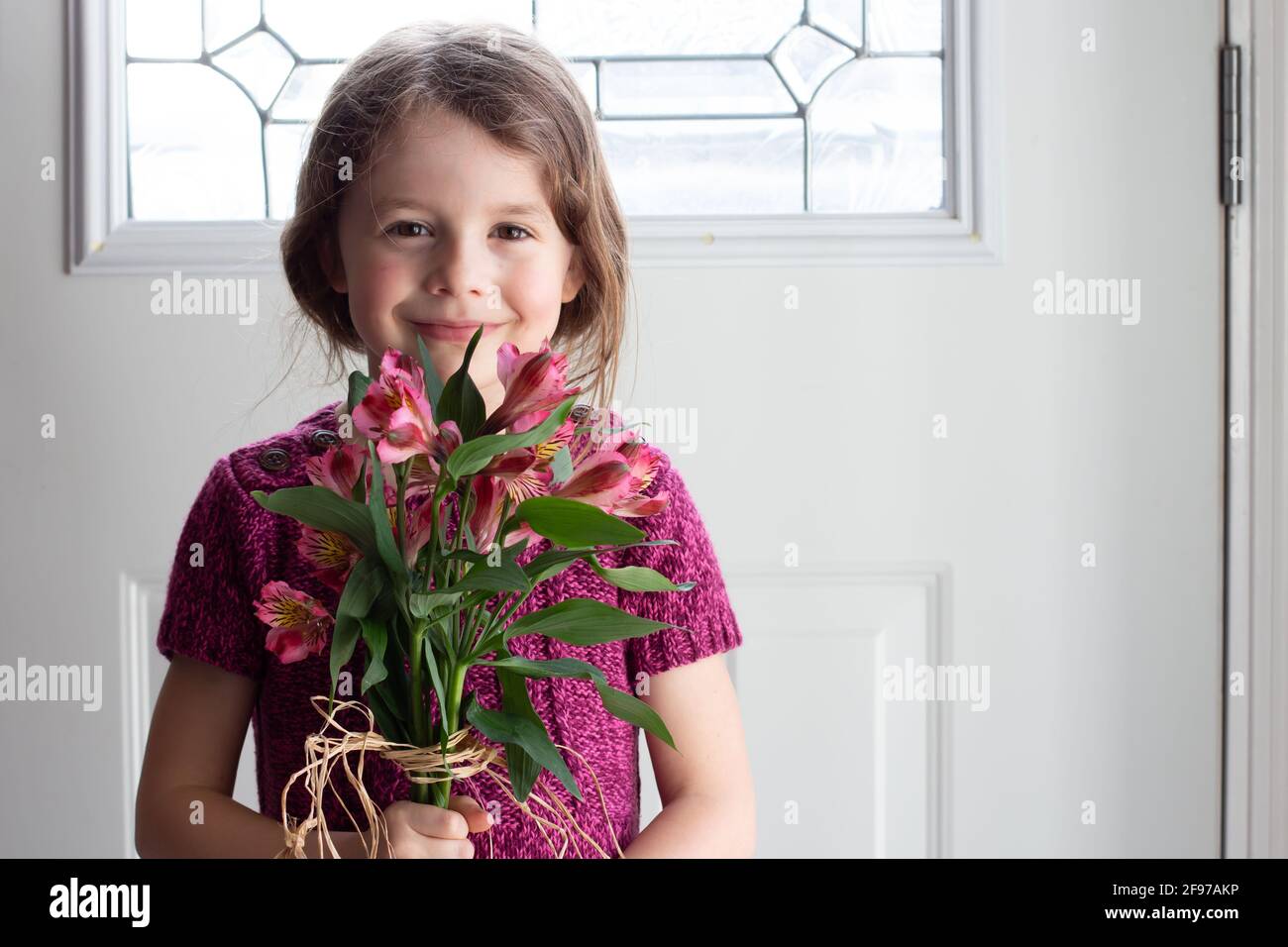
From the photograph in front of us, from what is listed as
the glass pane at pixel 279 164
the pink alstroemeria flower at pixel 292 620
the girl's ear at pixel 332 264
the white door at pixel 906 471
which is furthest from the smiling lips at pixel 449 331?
the glass pane at pixel 279 164

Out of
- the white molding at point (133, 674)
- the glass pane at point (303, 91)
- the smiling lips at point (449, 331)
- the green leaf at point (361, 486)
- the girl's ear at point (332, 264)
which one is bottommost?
the white molding at point (133, 674)

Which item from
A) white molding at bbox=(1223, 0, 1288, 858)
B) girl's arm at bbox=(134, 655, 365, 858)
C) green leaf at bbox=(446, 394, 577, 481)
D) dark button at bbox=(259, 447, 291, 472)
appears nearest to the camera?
green leaf at bbox=(446, 394, 577, 481)

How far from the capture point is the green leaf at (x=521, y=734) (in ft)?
1.49

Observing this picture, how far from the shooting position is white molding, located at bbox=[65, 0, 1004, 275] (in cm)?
105

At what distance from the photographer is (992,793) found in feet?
3.58

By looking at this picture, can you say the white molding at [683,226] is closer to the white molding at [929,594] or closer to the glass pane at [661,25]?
the glass pane at [661,25]

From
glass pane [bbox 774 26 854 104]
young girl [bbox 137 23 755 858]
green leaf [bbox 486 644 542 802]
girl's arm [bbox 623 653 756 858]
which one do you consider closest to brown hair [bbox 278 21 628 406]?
young girl [bbox 137 23 755 858]

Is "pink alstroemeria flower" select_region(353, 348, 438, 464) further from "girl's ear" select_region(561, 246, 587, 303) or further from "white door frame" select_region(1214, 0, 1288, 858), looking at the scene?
"white door frame" select_region(1214, 0, 1288, 858)

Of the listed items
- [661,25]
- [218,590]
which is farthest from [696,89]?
[218,590]

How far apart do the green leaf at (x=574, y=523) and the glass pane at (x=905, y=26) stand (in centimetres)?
83

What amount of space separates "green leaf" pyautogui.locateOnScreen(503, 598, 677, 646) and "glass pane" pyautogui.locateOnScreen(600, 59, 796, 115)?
746mm

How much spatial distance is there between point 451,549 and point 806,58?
0.81m

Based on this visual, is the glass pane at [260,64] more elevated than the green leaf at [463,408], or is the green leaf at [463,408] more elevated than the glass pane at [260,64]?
the glass pane at [260,64]
